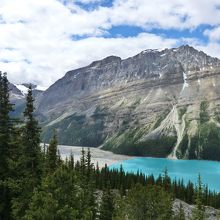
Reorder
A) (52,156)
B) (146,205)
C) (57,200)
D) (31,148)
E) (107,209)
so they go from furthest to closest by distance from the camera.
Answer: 1. (107,209)
2. (52,156)
3. (146,205)
4. (31,148)
5. (57,200)

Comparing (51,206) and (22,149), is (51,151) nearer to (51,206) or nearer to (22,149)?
(22,149)

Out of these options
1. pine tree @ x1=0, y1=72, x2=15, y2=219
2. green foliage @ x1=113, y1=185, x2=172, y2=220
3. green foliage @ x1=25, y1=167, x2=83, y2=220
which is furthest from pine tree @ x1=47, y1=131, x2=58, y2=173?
green foliage @ x1=25, y1=167, x2=83, y2=220

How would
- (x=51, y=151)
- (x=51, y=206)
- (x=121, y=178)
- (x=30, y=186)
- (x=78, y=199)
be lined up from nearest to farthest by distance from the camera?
(x=51, y=206) < (x=78, y=199) < (x=30, y=186) < (x=51, y=151) < (x=121, y=178)

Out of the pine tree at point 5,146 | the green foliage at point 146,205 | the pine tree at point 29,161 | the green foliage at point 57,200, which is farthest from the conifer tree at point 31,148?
the green foliage at point 146,205

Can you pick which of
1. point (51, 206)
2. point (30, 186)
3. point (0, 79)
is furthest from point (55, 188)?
point (0, 79)

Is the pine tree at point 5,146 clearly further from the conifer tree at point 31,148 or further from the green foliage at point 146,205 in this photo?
the green foliage at point 146,205

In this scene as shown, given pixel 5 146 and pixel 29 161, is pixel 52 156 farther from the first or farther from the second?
pixel 29 161

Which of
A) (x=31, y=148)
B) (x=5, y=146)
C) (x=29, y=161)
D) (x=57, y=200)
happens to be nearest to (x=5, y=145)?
(x=5, y=146)

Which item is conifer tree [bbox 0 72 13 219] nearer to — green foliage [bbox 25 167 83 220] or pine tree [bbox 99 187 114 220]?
green foliage [bbox 25 167 83 220]

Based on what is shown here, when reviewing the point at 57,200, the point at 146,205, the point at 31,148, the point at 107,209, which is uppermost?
the point at 31,148

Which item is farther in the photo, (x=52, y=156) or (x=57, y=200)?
(x=52, y=156)

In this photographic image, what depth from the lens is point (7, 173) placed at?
112ft

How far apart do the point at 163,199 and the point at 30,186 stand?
11.6 metres

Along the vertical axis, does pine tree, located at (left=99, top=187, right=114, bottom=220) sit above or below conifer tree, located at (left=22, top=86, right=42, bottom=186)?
below
